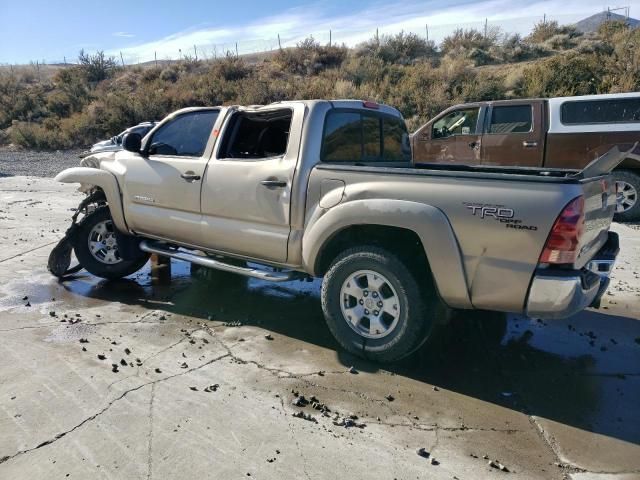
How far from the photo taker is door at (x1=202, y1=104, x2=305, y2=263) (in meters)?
4.36

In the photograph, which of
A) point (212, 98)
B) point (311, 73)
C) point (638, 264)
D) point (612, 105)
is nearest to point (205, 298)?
point (638, 264)

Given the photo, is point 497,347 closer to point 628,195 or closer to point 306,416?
point 306,416

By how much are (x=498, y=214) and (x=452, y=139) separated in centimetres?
734

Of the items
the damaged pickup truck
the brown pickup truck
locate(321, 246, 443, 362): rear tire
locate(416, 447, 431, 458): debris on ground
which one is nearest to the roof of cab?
the damaged pickup truck

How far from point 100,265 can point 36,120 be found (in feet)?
95.0

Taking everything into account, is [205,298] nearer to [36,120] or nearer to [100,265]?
[100,265]

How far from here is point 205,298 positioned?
18.1ft

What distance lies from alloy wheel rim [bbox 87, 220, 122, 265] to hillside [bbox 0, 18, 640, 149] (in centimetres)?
1561

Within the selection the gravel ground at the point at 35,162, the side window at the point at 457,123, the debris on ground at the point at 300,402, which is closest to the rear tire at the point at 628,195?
the side window at the point at 457,123

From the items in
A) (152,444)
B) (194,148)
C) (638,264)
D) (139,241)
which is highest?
(194,148)

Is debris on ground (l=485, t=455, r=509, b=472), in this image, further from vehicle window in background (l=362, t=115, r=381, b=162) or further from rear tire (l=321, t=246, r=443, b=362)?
vehicle window in background (l=362, t=115, r=381, b=162)

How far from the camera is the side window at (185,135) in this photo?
513 cm

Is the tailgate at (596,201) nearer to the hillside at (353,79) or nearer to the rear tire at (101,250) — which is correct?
the rear tire at (101,250)

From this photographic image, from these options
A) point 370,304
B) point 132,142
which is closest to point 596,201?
point 370,304
